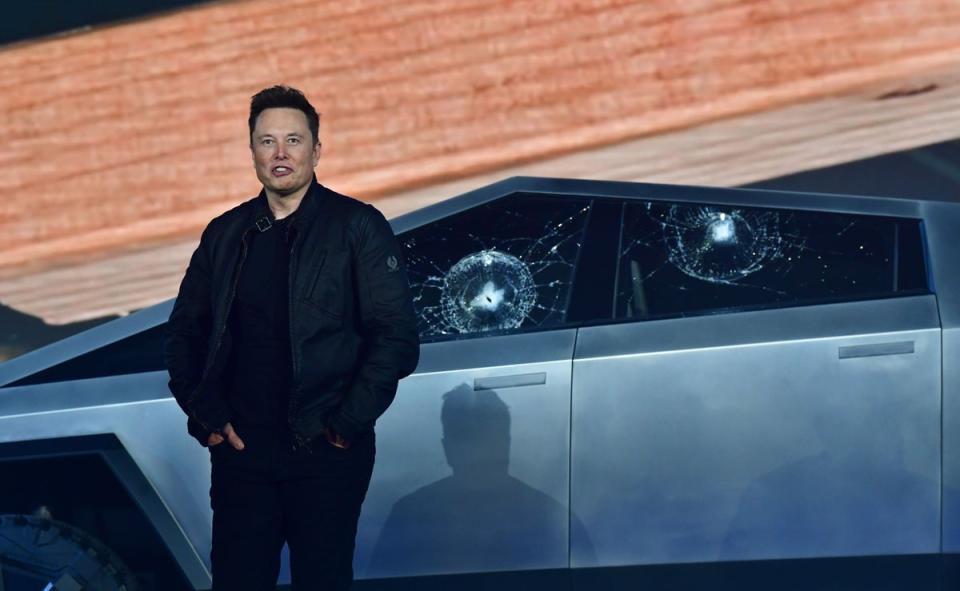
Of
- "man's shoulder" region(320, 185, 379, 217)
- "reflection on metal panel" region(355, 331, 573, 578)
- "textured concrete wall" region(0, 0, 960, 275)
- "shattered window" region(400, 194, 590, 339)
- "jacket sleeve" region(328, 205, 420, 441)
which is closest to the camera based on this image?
"jacket sleeve" region(328, 205, 420, 441)

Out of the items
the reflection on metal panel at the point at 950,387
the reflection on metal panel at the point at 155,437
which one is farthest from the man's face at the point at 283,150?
the reflection on metal panel at the point at 950,387

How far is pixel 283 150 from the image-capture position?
115 inches

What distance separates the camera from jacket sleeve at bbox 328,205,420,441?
9.30 ft

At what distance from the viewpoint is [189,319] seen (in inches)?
119

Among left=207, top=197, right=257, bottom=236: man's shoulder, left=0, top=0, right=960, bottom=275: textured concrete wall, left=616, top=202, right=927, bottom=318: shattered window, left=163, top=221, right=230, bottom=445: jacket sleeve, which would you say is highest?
left=0, top=0, right=960, bottom=275: textured concrete wall

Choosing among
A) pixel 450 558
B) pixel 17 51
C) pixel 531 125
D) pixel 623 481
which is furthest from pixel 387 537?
pixel 17 51

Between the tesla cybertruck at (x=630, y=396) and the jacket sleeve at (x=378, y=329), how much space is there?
619 millimetres

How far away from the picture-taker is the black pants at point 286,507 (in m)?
2.93

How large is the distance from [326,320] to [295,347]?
82mm

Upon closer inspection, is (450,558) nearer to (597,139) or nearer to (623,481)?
(623,481)

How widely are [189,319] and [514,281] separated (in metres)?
0.97

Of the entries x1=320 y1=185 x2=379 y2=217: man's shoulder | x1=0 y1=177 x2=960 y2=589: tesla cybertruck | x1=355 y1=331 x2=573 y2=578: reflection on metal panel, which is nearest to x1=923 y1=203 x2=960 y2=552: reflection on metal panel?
→ x1=0 y1=177 x2=960 y2=589: tesla cybertruck

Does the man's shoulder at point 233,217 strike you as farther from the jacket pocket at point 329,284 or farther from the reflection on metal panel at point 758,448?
the reflection on metal panel at point 758,448

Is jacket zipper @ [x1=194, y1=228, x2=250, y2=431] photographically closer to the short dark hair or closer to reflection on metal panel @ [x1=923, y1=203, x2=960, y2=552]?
the short dark hair
